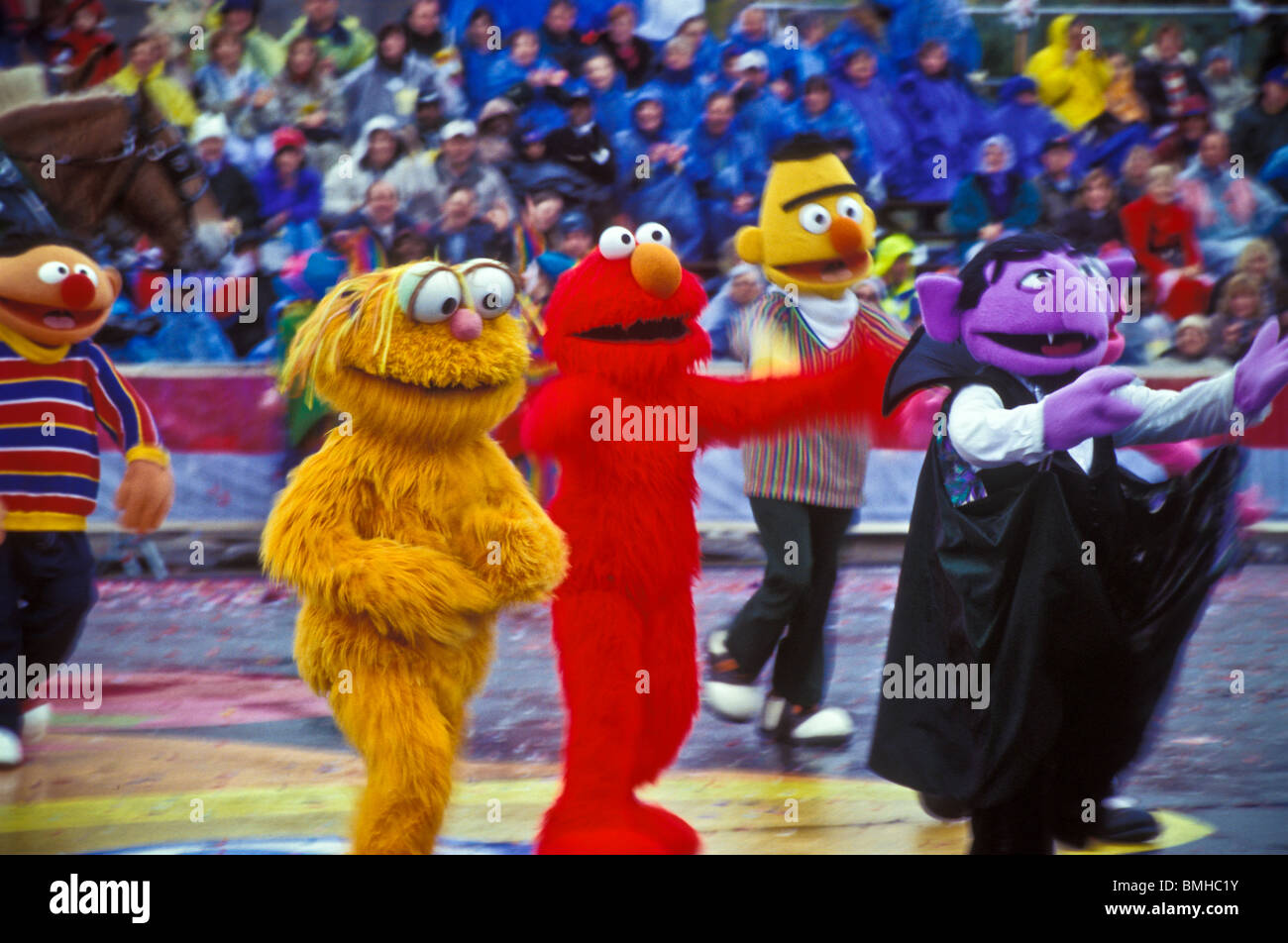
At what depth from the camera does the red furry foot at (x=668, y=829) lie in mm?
3270

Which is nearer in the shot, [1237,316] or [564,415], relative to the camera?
[564,415]

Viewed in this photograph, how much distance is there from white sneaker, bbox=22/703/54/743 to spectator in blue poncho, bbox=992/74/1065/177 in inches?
161

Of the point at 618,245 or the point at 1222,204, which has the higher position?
the point at 1222,204

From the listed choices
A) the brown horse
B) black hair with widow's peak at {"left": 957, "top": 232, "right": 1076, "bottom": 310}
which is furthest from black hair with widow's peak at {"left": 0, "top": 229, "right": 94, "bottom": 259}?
black hair with widow's peak at {"left": 957, "top": 232, "right": 1076, "bottom": 310}

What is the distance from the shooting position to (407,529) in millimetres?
3061

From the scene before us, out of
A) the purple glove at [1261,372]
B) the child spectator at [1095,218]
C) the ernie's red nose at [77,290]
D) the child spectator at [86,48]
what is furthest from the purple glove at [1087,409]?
the child spectator at [86,48]

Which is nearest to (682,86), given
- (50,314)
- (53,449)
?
(50,314)

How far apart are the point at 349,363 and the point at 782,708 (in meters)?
1.70

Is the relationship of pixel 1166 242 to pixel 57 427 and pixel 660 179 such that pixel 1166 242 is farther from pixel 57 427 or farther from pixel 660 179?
pixel 57 427

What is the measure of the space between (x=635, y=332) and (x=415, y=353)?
21.5 inches

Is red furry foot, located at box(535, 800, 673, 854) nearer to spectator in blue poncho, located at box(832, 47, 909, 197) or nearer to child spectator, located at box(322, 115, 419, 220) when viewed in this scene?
child spectator, located at box(322, 115, 419, 220)

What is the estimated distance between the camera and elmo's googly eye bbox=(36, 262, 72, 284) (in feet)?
11.6
